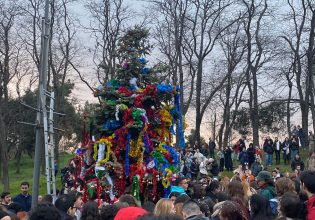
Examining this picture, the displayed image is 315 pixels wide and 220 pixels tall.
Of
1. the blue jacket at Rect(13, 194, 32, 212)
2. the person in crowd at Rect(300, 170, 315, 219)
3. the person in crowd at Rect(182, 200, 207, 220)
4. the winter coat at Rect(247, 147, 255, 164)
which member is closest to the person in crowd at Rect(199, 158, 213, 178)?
the winter coat at Rect(247, 147, 255, 164)

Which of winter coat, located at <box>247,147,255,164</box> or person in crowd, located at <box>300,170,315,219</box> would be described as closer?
person in crowd, located at <box>300,170,315,219</box>

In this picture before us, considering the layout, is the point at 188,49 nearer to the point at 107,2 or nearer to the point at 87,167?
the point at 107,2

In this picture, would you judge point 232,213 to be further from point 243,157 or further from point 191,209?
point 243,157

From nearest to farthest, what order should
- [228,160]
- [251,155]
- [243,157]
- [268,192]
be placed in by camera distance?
[268,192] < [243,157] < [251,155] < [228,160]

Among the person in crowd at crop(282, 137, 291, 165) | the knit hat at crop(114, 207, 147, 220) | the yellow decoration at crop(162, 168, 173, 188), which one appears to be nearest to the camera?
the knit hat at crop(114, 207, 147, 220)

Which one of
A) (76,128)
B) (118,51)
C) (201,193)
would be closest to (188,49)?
(76,128)

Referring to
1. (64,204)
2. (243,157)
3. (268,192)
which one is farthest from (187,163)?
(64,204)

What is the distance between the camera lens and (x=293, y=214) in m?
6.36

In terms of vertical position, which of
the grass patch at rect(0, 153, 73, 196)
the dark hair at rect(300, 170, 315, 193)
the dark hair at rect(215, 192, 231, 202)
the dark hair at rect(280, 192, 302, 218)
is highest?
the dark hair at rect(300, 170, 315, 193)

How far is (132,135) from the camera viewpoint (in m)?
12.8

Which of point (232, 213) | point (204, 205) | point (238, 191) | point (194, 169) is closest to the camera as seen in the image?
point (232, 213)

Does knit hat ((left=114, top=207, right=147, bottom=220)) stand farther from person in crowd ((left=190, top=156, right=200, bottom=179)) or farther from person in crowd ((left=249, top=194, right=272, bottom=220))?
person in crowd ((left=190, top=156, right=200, bottom=179))

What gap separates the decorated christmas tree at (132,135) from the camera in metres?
12.5

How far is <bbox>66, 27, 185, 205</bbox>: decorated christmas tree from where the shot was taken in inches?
494
